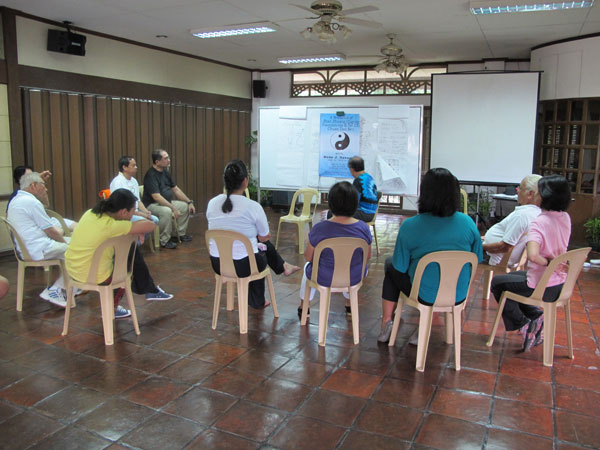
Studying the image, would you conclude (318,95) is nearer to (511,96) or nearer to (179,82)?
(179,82)

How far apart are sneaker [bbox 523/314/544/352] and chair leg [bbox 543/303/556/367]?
20 cm

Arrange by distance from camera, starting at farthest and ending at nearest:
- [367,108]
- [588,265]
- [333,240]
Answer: [367,108] → [588,265] → [333,240]

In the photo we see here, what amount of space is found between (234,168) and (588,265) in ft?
14.8

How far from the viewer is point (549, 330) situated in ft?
10.1

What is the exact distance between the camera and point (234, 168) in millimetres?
3520

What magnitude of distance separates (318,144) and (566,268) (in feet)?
15.2

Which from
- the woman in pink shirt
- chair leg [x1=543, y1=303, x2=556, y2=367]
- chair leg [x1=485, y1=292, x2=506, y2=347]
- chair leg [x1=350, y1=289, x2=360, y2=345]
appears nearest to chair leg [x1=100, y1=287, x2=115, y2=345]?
chair leg [x1=350, y1=289, x2=360, y2=345]

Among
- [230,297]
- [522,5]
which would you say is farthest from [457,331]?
[522,5]

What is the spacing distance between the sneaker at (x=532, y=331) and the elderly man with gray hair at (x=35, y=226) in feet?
11.4

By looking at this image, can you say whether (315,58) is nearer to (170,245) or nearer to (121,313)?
(170,245)

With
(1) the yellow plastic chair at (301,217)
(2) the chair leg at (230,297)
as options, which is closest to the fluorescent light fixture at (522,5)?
(1) the yellow plastic chair at (301,217)

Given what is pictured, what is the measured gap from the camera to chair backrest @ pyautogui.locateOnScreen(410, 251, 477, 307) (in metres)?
2.85

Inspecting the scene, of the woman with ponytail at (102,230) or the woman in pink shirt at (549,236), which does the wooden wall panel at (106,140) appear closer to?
the woman with ponytail at (102,230)

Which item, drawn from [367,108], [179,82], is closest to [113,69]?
[179,82]
